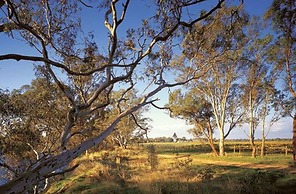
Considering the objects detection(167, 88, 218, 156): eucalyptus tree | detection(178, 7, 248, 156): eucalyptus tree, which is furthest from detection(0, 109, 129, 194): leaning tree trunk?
detection(167, 88, 218, 156): eucalyptus tree

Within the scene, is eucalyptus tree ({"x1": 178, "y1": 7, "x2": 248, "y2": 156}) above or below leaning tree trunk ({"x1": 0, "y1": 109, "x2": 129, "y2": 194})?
above

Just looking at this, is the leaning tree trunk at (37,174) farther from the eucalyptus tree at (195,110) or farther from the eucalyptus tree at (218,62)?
the eucalyptus tree at (195,110)

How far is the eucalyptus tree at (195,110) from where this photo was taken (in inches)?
1074

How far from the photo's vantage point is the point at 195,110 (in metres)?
27.9

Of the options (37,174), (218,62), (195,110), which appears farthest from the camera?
(195,110)

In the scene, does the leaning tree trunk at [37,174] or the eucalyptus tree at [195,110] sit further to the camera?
the eucalyptus tree at [195,110]

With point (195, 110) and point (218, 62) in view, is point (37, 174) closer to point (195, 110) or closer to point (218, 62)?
point (218, 62)

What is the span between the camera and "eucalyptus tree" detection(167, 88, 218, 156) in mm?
27281

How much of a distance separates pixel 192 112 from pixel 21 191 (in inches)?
970

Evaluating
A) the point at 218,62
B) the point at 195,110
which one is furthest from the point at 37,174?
the point at 195,110

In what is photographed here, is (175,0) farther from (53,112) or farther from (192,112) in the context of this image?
(192,112)

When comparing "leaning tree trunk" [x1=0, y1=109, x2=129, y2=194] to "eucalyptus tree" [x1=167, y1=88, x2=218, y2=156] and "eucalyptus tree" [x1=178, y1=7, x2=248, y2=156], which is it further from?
"eucalyptus tree" [x1=167, y1=88, x2=218, y2=156]

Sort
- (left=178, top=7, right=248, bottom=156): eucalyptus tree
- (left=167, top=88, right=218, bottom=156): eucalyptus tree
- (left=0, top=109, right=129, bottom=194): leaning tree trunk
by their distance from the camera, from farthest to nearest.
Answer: (left=167, top=88, right=218, bottom=156): eucalyptus tree
(left=178, top=7, right=248, bottom=156): eucalyptus tree
(left=0, top=109, right=129, bottom=194): leaning tree trunk

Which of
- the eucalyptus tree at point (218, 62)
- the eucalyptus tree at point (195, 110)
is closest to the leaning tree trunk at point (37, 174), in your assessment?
the eucalyptus tree at point (218, 62)
